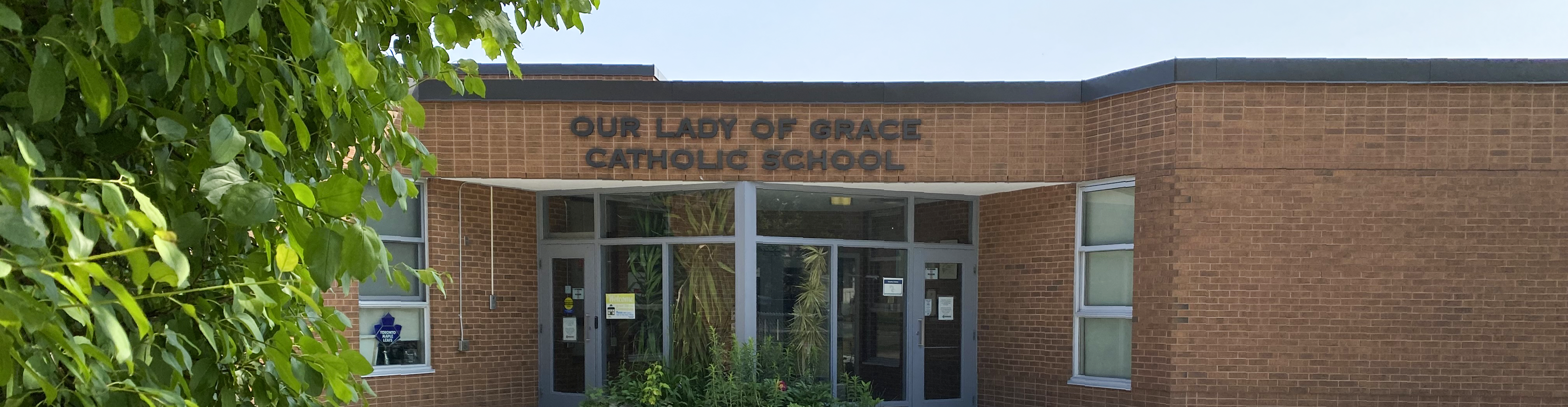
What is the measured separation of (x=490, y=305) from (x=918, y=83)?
4478 millimetres

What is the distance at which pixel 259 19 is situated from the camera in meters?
1.67

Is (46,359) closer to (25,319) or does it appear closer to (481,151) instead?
(25,319)

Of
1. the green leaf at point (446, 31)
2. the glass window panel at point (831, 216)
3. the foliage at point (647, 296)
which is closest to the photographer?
the green leaf at point (446, 31)

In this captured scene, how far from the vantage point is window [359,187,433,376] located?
9.93 meters

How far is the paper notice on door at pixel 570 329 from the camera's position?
35.7 ft

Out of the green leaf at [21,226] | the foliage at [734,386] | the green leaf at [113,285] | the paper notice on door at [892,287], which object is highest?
the green leaf at [21,226]

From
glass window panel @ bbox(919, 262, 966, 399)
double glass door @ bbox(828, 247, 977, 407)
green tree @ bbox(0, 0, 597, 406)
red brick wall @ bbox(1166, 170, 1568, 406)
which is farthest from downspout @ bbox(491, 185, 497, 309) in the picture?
green tree @ bbox(0, 0, 597, 406)

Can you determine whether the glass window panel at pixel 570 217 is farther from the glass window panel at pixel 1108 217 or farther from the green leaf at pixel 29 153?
the green leaf at pixel 29 153

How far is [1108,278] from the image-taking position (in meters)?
9.88

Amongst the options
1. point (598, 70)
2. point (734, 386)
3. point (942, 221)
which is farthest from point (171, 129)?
point (598, 70)

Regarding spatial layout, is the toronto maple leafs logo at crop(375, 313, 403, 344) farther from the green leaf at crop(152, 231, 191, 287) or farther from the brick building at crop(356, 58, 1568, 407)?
the green leaf at crop(152, 231, 191, 287)

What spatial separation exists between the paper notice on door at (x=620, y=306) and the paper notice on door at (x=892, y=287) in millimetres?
2339

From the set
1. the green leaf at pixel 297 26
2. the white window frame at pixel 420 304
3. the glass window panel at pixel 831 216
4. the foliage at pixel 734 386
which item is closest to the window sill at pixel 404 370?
the white window frame at pixel 420 304

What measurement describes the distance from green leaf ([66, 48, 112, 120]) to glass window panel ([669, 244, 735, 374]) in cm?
852
